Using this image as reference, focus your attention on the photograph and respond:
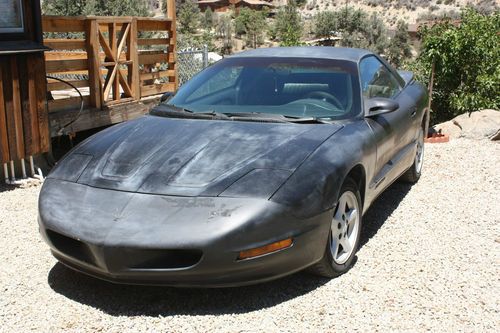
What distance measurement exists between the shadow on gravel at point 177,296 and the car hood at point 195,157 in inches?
26.8

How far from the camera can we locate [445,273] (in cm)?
395

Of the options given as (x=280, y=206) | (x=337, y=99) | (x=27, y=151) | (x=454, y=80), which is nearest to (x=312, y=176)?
(x=280, y=206)

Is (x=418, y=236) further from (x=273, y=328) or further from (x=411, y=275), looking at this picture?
(x=273, y=328)

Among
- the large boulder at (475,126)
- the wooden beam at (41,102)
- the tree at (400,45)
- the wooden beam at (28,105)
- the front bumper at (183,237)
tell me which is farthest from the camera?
the tree at (400,45)

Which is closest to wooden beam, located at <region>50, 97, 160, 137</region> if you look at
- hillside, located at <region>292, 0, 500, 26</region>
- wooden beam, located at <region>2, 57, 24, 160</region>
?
wooden beam, located at <region>2, 57, 24, 160</region>

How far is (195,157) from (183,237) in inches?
28.2

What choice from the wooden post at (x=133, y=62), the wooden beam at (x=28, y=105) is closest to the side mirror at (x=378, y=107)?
the wooden beam at (x=28, y=105)

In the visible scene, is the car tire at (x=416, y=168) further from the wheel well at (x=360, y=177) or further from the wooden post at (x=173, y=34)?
the wooden post at (x=173, y=34)

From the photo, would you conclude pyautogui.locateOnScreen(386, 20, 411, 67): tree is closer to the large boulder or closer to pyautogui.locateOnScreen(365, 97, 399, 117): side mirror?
the large boulder

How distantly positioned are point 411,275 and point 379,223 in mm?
1150

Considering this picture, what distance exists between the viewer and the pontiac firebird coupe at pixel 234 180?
10.4 feet

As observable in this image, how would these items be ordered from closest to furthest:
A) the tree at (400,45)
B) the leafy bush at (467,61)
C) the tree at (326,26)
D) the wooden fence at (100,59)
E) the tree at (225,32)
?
1. the wooden fence at (100,59)
2. the leafy bush at (467,61)
3. the tree at (400,45)
4. the tree at (326,26)
5. the tree at (225,32)

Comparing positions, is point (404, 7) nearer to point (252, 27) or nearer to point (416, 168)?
point (252, 27)

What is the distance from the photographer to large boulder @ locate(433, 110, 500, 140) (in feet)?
28.3
